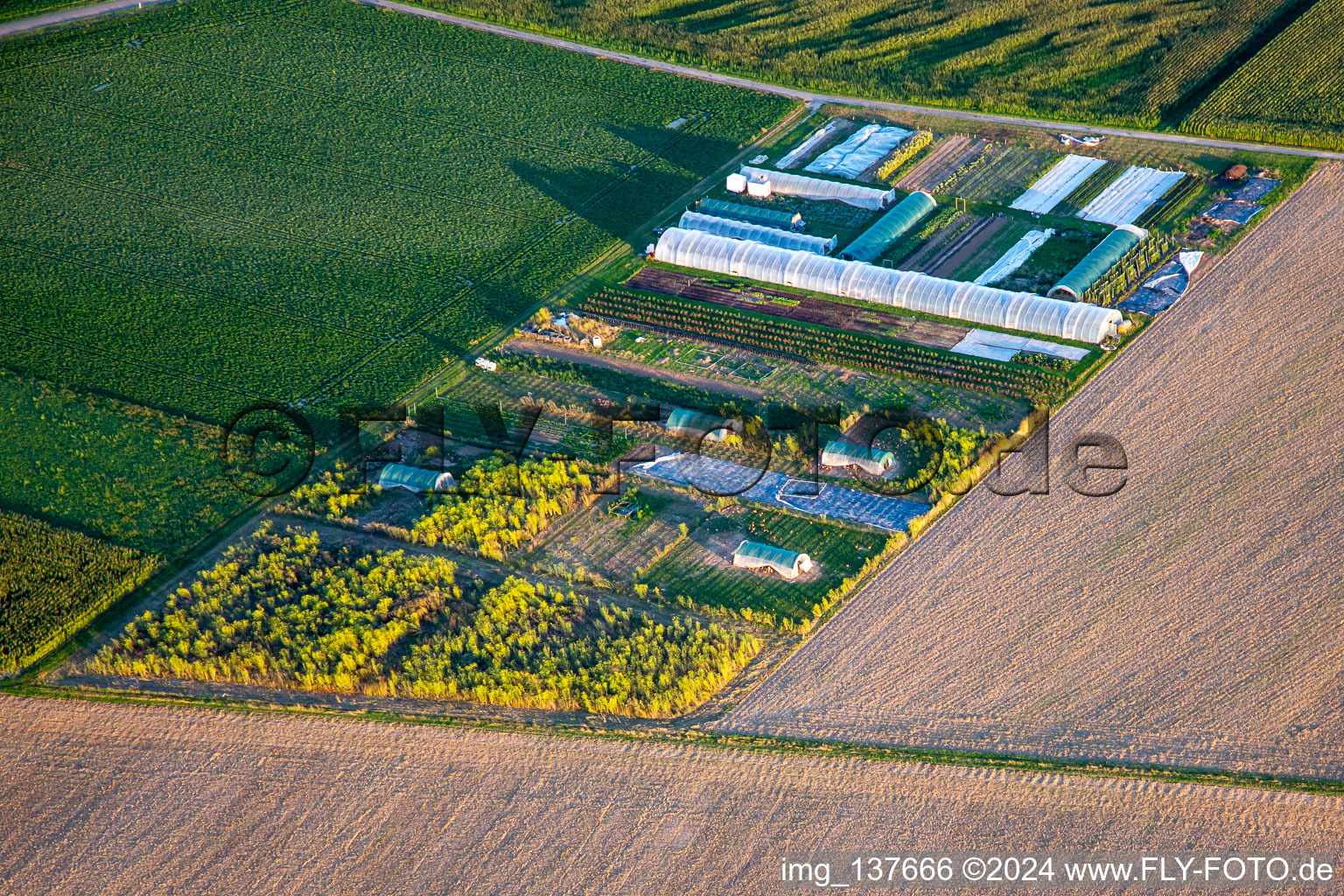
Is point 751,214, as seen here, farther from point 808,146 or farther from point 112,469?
point 112,469

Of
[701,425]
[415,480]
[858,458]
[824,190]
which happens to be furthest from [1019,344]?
[415,480]

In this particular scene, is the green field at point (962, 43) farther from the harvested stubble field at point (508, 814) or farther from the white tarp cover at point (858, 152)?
the harvested stubble field at point (508, 814)

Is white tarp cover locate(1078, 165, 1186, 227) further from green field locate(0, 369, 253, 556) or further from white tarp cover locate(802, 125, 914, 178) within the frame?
green field locate(0, 369, 253, 556)

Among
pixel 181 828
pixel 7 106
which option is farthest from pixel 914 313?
pixel 7 106

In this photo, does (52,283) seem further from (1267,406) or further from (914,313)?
(1267,406)

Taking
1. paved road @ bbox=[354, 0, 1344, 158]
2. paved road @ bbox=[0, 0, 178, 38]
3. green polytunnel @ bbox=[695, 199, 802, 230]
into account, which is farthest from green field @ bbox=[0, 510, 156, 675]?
paved road @ bbox=[0, 0, 178, 38]
